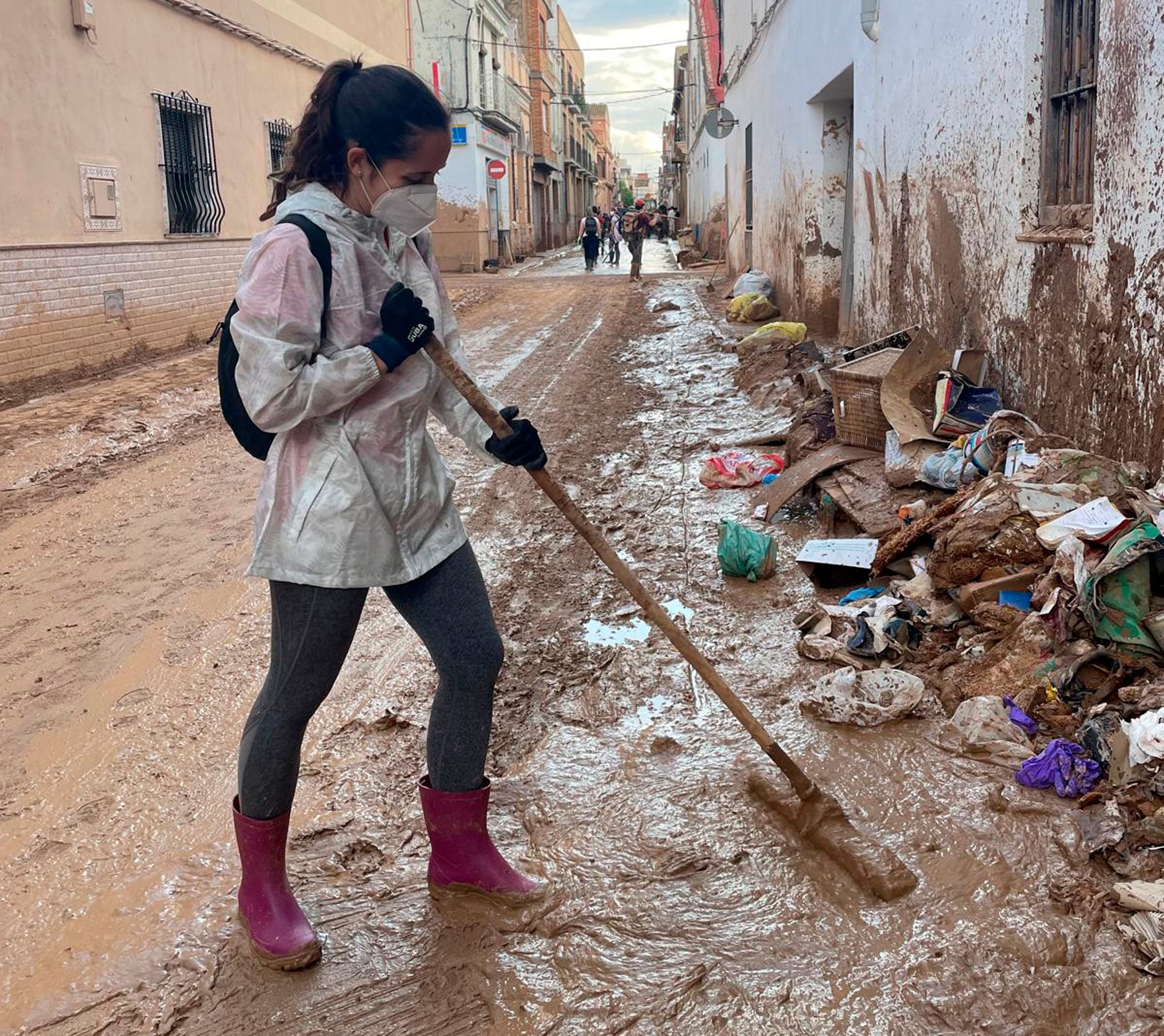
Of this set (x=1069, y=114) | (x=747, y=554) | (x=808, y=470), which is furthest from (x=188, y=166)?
(x=1069, y=114)

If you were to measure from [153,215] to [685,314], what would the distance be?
6.59 m

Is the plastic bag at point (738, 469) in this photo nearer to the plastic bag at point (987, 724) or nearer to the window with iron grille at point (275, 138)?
the plastic bag at point (987, 724)

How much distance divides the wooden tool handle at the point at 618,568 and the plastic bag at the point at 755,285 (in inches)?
441

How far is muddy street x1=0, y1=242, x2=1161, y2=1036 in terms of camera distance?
214 cm

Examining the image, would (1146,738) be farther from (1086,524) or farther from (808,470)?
(808,470)

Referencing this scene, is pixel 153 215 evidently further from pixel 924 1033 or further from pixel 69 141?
pixel 924 1033

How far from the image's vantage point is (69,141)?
9.62 metres

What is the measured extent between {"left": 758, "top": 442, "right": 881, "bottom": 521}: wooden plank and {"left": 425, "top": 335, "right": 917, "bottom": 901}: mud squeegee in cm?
258

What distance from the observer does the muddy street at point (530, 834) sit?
214 cm

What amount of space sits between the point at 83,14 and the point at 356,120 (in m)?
9.40

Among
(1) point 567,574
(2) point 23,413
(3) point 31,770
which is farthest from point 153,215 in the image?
(3) point 31,770

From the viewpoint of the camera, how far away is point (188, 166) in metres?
12.0

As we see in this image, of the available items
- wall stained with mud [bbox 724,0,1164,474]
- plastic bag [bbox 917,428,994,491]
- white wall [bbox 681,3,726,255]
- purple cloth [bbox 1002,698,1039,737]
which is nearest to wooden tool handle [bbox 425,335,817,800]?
purple cloth [bbox 1002,698,1039,737]

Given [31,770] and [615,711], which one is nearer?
[31,770]
